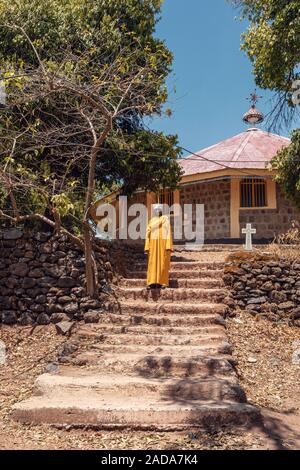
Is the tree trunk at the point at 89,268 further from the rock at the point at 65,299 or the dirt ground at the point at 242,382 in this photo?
the dirt ground at the point at 242,382

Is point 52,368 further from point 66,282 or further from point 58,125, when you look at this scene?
point 58,125

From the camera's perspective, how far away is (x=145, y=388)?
5.28 m

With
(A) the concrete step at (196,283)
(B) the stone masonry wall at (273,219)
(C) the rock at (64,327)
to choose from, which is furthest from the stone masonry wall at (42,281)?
(B) the stone masonry wall at (273,219)

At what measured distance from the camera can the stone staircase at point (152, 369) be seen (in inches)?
178

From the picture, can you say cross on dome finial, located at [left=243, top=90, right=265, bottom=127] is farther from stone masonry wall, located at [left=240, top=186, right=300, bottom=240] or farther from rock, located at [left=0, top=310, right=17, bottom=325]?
rock, located at [left=0, top=310, right=17, bottom=325]

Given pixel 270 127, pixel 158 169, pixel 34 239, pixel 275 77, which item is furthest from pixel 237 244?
pixel 34 239

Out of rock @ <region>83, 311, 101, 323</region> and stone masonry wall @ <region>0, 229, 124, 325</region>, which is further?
stone masonry wall @ <region>0, 229, 124, 325</region>

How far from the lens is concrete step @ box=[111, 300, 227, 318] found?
7.82 m

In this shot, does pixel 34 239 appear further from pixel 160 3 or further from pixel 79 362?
pixel 160 3

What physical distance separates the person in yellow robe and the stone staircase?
26 centimetres

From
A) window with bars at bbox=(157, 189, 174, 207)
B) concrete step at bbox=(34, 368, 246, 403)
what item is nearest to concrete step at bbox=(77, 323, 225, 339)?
concrete step at bbox=(34, 368, 246, 403)

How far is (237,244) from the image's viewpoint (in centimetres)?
1424

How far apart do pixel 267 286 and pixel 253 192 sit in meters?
7.54

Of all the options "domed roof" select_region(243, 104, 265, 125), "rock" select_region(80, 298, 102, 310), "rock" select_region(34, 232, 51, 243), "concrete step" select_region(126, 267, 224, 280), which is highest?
"domed roof" select_region(243, 104, 265, 125)
